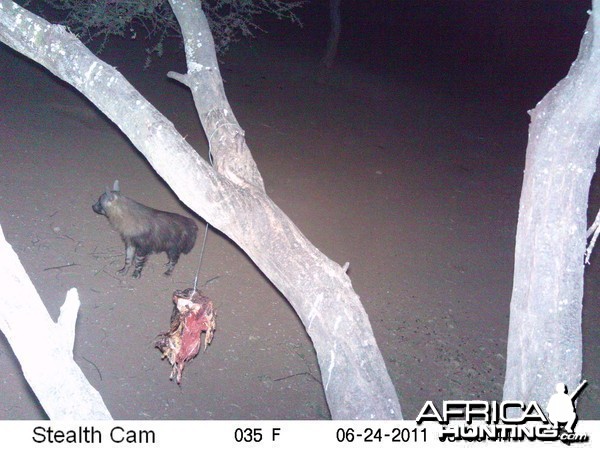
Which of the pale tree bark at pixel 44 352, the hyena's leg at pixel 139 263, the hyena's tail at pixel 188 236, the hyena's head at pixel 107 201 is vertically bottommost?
the pale tree bark at pixel 44 352

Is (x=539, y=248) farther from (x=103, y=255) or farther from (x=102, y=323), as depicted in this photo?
(x=103, y=255)

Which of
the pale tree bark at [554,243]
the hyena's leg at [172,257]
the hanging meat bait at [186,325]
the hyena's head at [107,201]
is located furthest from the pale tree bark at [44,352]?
the hyena's leg at [172,257]

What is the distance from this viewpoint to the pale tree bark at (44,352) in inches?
96.5

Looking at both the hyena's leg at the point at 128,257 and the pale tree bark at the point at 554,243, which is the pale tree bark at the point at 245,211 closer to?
the pale tree bark at the point at 554,243

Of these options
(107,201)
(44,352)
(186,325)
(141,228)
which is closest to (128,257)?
(141,228)

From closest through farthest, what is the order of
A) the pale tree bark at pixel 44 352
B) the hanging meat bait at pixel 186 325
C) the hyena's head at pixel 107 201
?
1. the pale tree bark at pixel 44 352
2. the hanging meat bait at pixel 186 325
3. the hyena's head at pixel 107 201

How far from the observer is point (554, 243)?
268cm

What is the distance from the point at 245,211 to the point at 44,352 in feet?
3.60

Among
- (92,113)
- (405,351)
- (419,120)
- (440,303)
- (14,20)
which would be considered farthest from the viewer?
(419,120)

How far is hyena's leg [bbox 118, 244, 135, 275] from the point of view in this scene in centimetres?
714

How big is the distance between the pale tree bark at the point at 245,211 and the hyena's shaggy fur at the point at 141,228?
10.8ft

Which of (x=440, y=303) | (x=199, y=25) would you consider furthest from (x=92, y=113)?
(x=199, y=25)

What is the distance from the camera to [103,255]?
24.0ft

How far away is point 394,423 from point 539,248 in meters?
0.90
